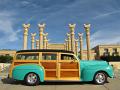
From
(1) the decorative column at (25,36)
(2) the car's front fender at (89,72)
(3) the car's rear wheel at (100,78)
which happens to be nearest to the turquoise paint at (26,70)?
(2) the car's front fender at (89,72)

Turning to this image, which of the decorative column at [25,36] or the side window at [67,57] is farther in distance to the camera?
the decorative column at [25,36]

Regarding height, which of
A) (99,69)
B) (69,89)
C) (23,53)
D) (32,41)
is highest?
(32,41)

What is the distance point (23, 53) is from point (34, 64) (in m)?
0.86

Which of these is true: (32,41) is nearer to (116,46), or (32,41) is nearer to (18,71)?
(18,71)

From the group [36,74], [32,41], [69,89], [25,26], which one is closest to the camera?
[69,89]

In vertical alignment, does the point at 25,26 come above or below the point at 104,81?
above

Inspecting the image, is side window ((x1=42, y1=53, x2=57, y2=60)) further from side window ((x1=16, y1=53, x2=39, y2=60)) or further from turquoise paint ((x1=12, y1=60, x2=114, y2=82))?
turquoise paint ((x1=12, y1=60, x2=114, y2=82))

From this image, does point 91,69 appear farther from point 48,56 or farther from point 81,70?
point 48,56

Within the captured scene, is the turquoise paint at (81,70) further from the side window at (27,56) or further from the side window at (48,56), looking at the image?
the side window at (48,56)

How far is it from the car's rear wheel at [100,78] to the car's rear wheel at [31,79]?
2.99 m

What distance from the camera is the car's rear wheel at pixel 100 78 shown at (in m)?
12.5

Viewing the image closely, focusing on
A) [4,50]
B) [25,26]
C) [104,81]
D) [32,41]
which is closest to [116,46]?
[4,50]

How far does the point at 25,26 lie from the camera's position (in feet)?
119

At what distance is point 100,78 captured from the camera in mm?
12602
